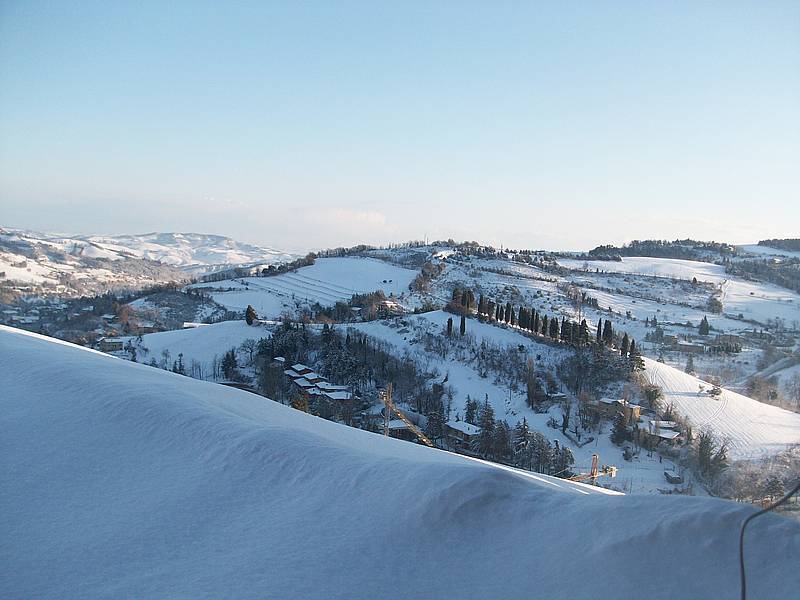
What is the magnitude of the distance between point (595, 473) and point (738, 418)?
5058mm

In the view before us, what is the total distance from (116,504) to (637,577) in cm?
403

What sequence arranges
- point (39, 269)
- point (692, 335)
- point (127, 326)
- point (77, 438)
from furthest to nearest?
point (39, 269) < point (127, 326) < point (692, 335) < point (77, 438)

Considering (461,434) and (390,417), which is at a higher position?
(461,434)

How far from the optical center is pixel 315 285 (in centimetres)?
7750

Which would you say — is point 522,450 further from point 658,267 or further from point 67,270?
point 67,270

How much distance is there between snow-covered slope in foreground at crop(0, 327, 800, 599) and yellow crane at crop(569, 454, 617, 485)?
16662mm

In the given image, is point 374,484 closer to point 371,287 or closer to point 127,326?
point 127,326

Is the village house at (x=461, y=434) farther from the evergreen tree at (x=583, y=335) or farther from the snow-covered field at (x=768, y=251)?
the snow-covered field at (x=768, y=251)

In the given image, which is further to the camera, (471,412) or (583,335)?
(583,335)

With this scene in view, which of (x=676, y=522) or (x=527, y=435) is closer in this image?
(x=676, y=522)

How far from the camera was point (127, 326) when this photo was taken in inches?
1954

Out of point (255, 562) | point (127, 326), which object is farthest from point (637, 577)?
point (127, 326)

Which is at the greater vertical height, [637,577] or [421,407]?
[637,577]

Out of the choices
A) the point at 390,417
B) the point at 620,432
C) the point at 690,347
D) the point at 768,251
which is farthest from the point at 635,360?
the point at 768,251
